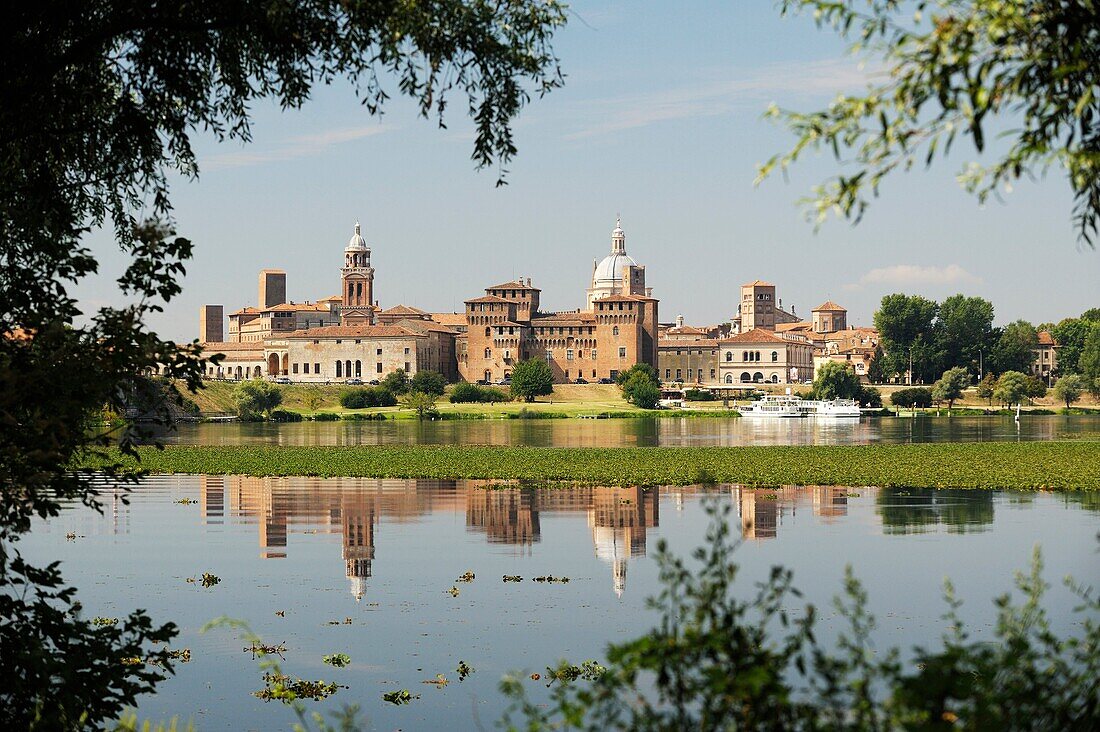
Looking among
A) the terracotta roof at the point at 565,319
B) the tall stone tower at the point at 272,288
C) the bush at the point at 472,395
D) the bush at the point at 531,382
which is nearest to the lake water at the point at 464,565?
the bush at the point at 472,395

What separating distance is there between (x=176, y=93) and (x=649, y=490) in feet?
75.7

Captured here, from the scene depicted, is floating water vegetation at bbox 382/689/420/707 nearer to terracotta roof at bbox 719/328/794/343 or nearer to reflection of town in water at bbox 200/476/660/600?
reflection of town in water at bbox 200/476/660/600

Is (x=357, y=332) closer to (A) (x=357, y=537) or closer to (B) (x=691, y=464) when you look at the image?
(B) (x=691, y=464)

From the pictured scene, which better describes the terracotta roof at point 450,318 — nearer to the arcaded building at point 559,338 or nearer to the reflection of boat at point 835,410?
the arcaded building at point 559,338

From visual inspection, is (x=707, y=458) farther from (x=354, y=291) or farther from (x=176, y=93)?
(x=354, y=291)

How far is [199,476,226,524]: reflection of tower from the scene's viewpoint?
27125mm

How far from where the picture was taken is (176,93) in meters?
11.2

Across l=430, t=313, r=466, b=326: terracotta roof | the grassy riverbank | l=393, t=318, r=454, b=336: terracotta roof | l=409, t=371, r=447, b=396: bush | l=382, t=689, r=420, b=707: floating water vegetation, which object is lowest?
l=382, t=689, r=420, b=707: floating water vegetation

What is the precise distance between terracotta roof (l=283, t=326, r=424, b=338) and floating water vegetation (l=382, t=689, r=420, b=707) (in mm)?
128161

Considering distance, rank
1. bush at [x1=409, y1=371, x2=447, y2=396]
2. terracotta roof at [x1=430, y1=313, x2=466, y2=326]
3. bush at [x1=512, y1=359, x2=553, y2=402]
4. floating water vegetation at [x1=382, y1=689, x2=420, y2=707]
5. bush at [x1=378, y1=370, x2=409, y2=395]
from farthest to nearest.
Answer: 1. terracotta roof at [x1=430, y1=313, x2=466, y2=326]
2. bush at [x1=512, y1=359, x2=553, y2=402]
3. bush at [x1=409, y1=371, x2=447, y2=396]
4. bush at [x1=378, y1=370, x2=409, y2=395]
5. floating water vegetation at [x1=382, y1=689, x2=420, y2=707]

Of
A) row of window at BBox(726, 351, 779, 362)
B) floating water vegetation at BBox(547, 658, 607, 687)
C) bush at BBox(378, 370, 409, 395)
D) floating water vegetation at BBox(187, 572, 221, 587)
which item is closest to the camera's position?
floating water vegetation at BBox(547, 658, 607, 687)

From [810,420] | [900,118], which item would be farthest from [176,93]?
[810,420]

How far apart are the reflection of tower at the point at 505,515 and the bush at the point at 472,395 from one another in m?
82.5

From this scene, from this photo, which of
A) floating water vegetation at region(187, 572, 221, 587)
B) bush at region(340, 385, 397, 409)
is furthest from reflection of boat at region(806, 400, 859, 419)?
floating water vegetation at region(187, 572, 221, 587)
